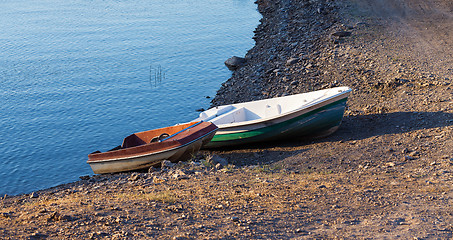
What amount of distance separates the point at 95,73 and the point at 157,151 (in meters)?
15.4

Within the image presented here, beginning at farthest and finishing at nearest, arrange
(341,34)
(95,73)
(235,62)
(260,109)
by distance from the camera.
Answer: (95,73) → (235,62) → (341,34) → (260,109)

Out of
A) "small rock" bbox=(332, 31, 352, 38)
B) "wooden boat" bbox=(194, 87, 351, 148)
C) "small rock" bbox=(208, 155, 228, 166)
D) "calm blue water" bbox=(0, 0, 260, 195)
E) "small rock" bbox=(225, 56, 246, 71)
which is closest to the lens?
"small rock" bbox=(208, 155, 228, 166)

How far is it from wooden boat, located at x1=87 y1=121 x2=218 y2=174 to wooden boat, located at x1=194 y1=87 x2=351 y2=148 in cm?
100

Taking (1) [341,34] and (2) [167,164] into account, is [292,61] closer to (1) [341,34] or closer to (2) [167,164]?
(1) [341,34]

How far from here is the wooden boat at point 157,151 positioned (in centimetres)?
1561

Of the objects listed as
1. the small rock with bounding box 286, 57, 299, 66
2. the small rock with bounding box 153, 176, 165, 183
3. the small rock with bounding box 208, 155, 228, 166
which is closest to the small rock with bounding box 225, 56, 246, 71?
the small rock with bounding box 286, 57, 299, 66

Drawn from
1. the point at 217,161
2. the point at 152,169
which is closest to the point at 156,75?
the point at 152,169

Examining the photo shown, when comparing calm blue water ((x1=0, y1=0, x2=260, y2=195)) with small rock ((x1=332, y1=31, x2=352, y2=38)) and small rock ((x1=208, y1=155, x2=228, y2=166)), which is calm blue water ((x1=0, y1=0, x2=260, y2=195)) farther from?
small rock ((x1=332, y1=31, x2=352, y2=38))

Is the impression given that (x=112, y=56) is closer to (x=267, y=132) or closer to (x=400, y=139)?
(x=267, y=132)

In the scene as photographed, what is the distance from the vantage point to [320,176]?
1248 centimetres

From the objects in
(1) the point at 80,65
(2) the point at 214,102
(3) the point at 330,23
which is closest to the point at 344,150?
(2) the point at 214,102

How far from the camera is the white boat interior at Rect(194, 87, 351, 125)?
1714cm

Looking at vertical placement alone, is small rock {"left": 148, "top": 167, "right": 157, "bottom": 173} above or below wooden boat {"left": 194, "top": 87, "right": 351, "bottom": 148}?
below

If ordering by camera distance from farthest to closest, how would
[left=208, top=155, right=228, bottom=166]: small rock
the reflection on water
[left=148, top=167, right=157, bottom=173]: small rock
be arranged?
1. the reflection on water
2. [left=148, top=167, right=157, bottom=173]: small rock
3. [left=208, top=155, right=228, bottom=166]: small rock
